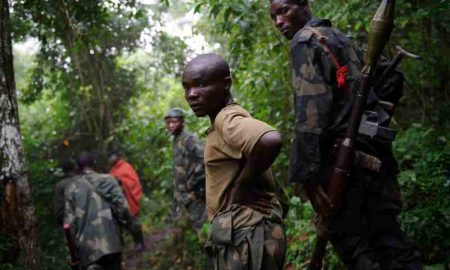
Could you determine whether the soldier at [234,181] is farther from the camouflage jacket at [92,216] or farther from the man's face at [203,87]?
the camouflage jacket at [92,216]

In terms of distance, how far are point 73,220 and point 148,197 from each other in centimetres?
693

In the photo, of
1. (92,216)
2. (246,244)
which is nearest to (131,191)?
(92,216)

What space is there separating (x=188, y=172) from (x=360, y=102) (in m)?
3.90

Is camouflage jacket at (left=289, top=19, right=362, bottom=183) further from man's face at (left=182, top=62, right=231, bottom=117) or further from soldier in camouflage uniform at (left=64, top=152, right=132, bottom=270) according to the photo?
soldier in camouflage uniform at (left=64, top=152, right=132, bottom=270)

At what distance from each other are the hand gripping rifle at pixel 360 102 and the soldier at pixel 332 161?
8 cm

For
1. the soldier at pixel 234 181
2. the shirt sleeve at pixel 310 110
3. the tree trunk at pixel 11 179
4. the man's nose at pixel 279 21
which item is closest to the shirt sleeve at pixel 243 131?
the soldier at pixel 234 181

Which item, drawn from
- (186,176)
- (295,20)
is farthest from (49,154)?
(295,20)

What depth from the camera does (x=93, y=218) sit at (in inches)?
229

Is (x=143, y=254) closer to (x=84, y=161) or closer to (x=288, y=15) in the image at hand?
(x=84, y=161)

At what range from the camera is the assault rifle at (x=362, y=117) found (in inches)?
119

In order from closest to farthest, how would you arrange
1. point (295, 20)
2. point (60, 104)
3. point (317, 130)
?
point (317, 130)
point (295, 20)
point (60, 104)

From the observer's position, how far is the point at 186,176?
671 centimetres

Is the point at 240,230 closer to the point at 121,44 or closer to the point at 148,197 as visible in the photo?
the point at 121,44

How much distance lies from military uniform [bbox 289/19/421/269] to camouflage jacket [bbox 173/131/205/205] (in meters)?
3.37
